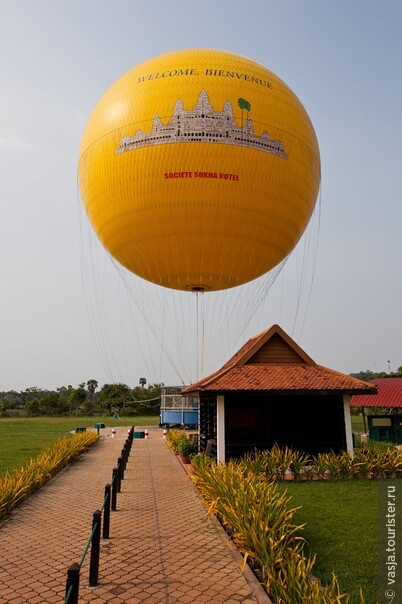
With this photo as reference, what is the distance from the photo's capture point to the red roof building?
16594 millimetres

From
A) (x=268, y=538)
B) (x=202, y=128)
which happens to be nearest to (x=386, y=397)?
(x=202, y=128)

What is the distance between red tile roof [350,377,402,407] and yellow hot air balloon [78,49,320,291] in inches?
513

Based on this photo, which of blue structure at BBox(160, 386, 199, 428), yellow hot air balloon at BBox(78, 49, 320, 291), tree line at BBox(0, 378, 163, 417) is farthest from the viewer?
tree line at BBox(0, 378, 163, 417)

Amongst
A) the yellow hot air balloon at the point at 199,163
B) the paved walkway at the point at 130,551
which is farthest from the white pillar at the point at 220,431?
the yellow hot air balloon at the point at 199,163

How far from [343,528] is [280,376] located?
307 inches

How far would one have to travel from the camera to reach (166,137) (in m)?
14.6

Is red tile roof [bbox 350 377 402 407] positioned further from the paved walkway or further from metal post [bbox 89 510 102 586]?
metal post [bbox 89 510 102 586]

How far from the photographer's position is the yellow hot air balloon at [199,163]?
1459 centimetres

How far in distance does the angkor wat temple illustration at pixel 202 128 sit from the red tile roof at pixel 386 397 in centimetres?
1630

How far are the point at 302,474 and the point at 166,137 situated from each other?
11.6 metres

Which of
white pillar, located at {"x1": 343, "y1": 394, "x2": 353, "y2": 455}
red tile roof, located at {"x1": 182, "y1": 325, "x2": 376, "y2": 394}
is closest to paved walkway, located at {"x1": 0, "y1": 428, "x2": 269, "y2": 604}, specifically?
red tile roof, located at {"x1": 182, "y1": 325, "x2": 376, "y2": 394}

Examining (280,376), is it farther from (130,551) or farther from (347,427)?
(130,551)

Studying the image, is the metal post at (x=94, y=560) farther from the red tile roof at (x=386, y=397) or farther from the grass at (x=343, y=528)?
the red tile roof at (x=386, y=397)

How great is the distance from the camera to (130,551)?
7977 millimetres
